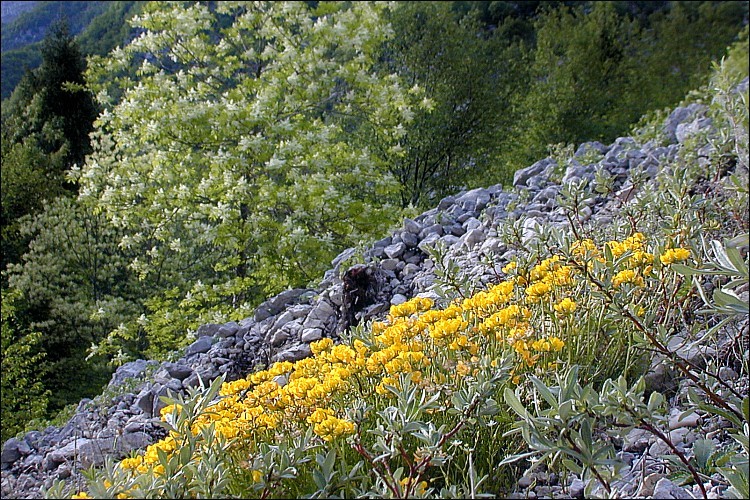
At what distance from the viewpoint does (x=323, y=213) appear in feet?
25.5

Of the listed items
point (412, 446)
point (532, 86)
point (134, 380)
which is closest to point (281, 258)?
point (134, 380)

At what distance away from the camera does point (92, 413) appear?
4293 mm

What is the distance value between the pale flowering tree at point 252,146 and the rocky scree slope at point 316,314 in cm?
198

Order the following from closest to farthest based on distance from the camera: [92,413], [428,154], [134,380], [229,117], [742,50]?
[92,413] → [134,380] → [229,117] → [428,154] → [742,50]

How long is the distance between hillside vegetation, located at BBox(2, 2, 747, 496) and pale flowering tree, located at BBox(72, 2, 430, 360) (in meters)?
0.04

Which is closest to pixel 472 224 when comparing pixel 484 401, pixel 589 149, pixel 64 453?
pixel 589 149

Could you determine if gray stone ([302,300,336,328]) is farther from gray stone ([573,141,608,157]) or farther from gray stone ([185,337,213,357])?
gray stone ([573,141,608,157])

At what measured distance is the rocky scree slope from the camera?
3619mm

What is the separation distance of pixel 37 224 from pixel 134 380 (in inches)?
236

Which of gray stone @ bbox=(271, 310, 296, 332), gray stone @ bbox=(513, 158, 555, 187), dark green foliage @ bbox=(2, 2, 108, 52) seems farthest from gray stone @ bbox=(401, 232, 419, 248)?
dark green foliage @ bbox=(2, 2, 108, 52)

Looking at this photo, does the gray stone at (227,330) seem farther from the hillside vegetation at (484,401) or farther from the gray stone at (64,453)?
the hillside vegetation at (484,401)

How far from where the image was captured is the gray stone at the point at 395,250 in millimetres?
5074

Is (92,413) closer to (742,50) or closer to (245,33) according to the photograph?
(245,33)

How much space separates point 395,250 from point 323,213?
285 centimetres
